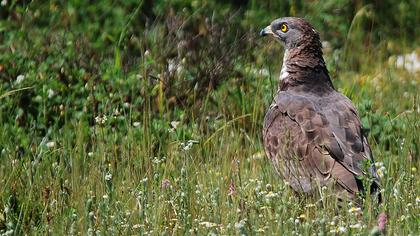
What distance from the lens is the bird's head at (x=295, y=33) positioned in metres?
7.57

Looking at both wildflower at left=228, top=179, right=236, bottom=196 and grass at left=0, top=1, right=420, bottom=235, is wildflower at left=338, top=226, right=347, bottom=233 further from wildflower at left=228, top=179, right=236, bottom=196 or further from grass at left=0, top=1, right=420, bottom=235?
wildflower at left=228, top=179, right=236, bottom=196

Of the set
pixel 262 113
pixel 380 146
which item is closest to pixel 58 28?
pixel 262 113

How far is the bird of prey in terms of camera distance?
6371 mm

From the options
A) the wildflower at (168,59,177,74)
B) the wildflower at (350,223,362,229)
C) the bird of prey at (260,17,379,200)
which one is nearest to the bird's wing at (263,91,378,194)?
the bird of prey at (260,17,379,200)

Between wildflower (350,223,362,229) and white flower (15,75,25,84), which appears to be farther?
white flower (15,75,25,84)

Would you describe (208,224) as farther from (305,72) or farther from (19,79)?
(19,79)

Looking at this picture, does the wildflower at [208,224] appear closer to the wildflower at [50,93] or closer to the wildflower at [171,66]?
the wildflower at [50,93]

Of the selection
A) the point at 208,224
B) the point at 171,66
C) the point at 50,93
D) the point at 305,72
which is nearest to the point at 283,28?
the point at 305,72

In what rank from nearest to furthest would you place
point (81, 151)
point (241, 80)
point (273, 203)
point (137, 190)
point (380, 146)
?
point (273, 203)
point (137, 190)
point (81, 151)
point (380, 146)
point (241, 80)

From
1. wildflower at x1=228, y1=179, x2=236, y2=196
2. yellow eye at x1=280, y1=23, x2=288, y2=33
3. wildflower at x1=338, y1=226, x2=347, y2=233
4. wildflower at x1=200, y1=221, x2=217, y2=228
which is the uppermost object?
yellow eye at x1=280, y1=23, x2=288, y2=33

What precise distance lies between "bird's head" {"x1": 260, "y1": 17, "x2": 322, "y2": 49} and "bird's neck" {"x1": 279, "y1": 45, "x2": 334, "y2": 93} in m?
0.04

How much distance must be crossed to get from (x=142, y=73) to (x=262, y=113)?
0.95 m

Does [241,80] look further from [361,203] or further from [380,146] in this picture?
[361,203]

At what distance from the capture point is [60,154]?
6785 millimetres
